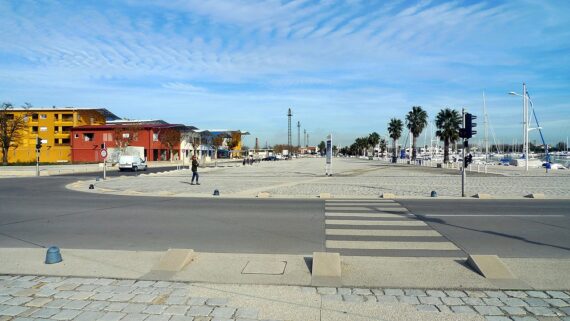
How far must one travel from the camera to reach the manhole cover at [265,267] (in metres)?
6.06

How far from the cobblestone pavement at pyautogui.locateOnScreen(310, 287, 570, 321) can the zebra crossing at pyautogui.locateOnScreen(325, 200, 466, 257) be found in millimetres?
1915

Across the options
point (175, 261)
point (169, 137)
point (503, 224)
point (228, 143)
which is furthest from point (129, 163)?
point (228, 143)

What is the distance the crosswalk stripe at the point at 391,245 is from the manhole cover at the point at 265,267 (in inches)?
65.1

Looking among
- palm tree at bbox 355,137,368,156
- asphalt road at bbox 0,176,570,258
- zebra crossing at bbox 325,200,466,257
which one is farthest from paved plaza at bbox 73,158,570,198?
palm tree at bbox 355,137,368,156

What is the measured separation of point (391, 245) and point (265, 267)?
9.46ft

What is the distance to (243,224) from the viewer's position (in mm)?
→ 10242

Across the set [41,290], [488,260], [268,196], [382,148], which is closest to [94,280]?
[41,290]

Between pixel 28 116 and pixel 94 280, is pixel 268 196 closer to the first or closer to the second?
pixel 94 280

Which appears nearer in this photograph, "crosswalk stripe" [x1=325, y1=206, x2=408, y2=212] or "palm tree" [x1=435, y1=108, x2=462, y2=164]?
"crosswalk stripe" [x1=325, y1=206, x2=408, y2=212]

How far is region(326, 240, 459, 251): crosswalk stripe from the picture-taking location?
7.61 meters

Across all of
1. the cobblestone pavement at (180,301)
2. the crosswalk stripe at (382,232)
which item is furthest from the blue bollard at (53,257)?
the crosswalk stripe at (382,232)

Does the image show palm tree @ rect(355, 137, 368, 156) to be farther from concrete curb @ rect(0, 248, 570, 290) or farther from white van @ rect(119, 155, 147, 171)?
concrete curb @ rect(0, 248, 570, 290)

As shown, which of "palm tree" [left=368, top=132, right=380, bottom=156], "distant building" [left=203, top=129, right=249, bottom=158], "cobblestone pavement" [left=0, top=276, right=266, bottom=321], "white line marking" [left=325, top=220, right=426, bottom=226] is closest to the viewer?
"cobblestone pavement" [left=0, top=276, right=266, bottom=321]

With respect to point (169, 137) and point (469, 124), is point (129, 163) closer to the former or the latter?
point (169, 137)
